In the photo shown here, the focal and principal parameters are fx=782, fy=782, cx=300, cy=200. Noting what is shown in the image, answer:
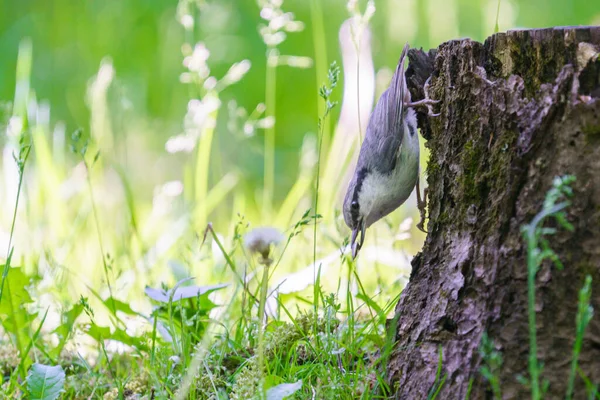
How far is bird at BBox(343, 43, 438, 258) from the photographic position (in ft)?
12.1

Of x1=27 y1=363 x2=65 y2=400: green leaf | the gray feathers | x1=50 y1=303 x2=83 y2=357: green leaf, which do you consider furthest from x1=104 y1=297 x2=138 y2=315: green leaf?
the gray feathers

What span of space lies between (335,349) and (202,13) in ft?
15.3

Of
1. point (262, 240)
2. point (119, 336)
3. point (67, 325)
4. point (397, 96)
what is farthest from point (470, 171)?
point (67, 325)

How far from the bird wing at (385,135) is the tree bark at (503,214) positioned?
869mm

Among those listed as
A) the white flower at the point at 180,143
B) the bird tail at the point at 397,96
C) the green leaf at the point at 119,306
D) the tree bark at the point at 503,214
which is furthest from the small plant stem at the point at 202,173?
the tree bark at the point at 503,214

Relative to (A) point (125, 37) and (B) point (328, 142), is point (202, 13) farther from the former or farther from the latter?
(B) point (328, 142)

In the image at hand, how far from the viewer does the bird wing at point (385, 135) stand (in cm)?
364

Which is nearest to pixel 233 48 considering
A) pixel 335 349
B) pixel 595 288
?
pixel 335 349

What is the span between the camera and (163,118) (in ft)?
21.1

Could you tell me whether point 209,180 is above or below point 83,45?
below

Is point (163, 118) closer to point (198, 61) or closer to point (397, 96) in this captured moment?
point (198, 61)

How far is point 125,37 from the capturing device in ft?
23.0

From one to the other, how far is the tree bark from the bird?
0.94 meters

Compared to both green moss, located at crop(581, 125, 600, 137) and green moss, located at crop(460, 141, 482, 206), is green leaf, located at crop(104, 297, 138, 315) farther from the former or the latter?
green moss, located at crop(581, 125, 600, 137)
